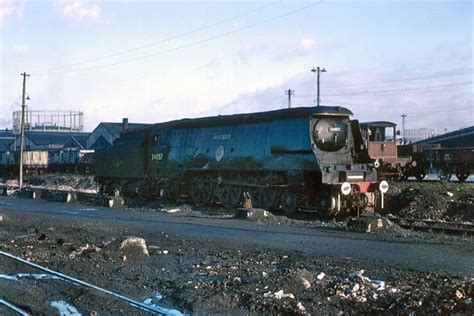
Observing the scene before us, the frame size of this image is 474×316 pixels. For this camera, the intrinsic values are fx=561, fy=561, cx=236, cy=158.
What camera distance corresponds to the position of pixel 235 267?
9.82m

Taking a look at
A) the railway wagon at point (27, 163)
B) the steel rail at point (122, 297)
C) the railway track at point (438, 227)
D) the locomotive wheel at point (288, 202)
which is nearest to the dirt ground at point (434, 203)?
the railway track at point (438, 227)

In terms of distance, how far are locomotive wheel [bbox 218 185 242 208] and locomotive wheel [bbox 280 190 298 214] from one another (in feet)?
7.87

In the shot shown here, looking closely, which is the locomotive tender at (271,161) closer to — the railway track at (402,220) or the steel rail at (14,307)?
the railway track at (402,220)

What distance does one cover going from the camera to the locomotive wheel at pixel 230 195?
21.9 metres

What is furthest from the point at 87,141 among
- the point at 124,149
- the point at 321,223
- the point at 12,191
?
the point at 321,223

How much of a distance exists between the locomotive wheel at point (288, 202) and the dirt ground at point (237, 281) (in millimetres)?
6519

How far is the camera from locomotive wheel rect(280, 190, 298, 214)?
19.4 m

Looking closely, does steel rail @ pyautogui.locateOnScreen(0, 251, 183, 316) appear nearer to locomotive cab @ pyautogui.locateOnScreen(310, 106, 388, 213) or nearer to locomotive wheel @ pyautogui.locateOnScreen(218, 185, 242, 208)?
locomotive cab @ pyautogui.locateOnScreen(310, 106, 388, 213)

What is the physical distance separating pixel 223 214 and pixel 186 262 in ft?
31.2

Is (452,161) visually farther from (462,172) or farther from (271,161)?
(271,161)

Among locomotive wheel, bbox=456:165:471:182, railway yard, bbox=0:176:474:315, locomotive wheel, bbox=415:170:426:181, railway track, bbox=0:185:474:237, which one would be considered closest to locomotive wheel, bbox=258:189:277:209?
railway track, bbox=0:185:474:237

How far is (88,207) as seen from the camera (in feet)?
80.4

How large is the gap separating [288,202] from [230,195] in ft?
11.1

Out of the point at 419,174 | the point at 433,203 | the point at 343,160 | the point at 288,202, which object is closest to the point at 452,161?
the point at 419,174
